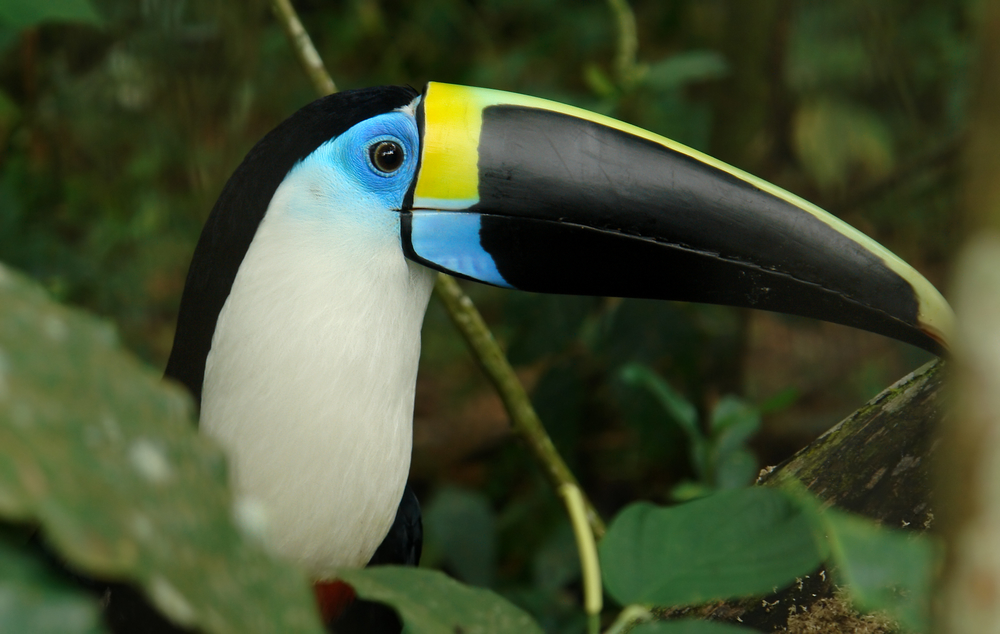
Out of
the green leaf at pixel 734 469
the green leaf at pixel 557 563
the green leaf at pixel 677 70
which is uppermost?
the green leaf at pixel 677 70

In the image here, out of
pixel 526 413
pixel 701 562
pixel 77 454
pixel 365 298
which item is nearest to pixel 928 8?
pixel 526 413

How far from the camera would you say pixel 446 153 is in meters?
1.54

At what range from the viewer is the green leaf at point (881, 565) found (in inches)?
19.8

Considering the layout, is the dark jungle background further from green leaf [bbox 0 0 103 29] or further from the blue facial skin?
green leaf [bbox 0 0 103 29]

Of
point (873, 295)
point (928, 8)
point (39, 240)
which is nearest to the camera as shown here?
point (873, 295)

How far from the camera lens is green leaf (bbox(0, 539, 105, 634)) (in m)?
0.41

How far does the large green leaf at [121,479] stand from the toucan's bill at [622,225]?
1.05 meters

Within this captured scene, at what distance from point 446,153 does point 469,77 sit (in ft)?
6.89

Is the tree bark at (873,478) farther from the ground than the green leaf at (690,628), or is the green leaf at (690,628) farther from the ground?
the tree bark at (873,478)

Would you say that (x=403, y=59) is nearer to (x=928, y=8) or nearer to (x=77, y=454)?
(x=928, y=8)

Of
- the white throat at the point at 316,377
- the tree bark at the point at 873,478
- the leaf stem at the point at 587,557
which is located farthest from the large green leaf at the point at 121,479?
the white throat at the point at 316,377

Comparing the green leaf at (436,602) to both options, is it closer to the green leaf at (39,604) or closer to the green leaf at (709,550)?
the green leaf at (709,550)

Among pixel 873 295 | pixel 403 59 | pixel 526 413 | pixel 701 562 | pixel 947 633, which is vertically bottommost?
pixel 947 633

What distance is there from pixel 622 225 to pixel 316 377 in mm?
576
